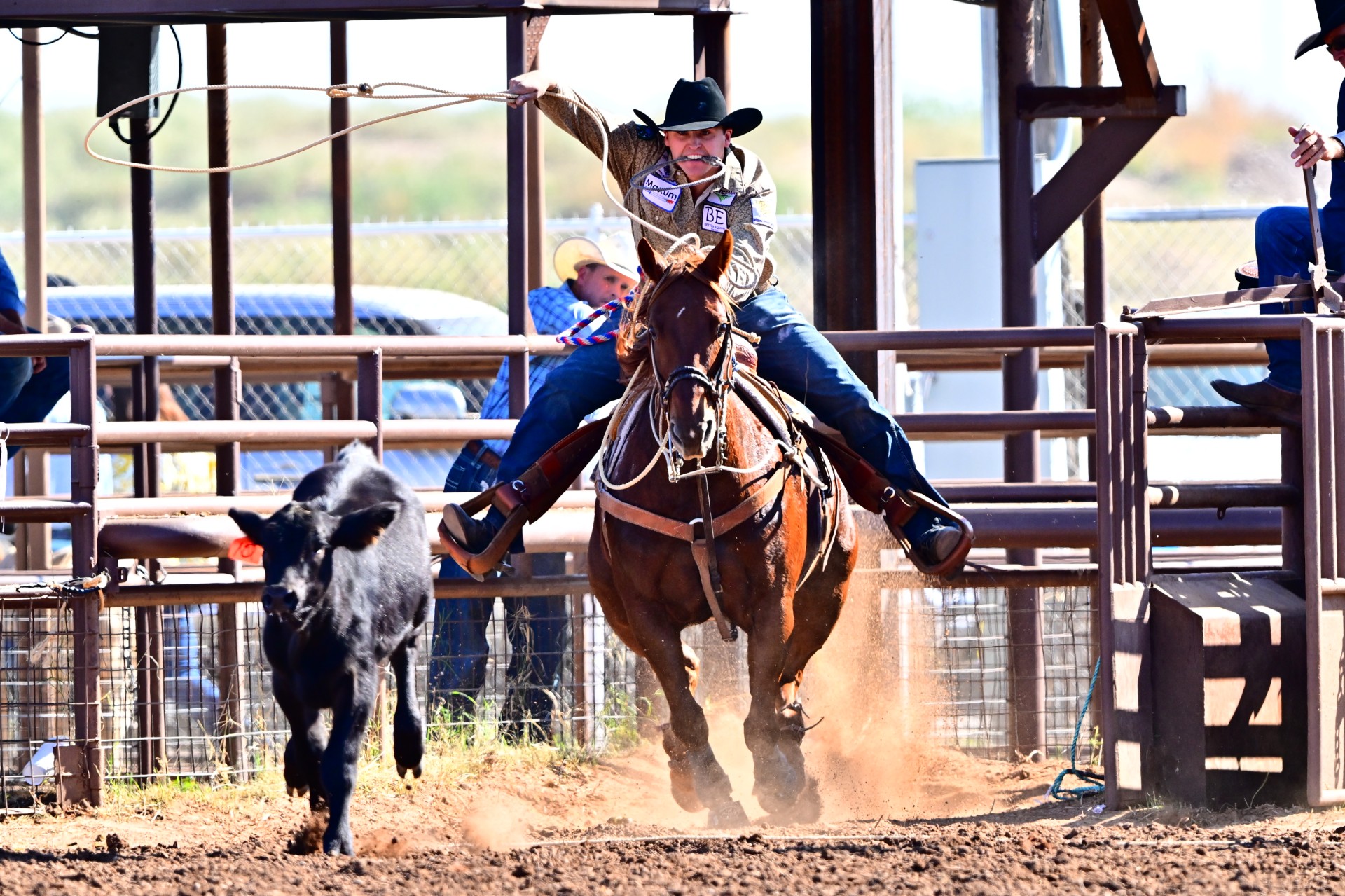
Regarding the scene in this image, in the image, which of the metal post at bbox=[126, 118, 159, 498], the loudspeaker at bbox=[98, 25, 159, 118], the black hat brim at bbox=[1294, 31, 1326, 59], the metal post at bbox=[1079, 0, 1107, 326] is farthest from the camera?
the metal post at bbox=[126, 118, 159, 498]

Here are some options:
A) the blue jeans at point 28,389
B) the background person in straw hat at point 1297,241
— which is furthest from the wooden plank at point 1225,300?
the blue jeans at point 28,389

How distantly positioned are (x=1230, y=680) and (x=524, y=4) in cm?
413

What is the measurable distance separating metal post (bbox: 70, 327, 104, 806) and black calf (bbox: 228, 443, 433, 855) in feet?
4.43

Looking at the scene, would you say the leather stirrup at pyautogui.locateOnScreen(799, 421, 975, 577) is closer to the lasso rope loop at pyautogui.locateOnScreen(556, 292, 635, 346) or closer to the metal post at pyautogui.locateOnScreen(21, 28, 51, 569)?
the lasso rope loop at pyautogui.locateOnScreen(556, 292, 635, 346)

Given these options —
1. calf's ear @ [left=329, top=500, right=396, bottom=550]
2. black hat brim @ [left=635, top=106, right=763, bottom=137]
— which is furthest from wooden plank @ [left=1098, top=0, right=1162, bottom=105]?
calf's ear @ [left=329, top=500, right=396, bottom=550]

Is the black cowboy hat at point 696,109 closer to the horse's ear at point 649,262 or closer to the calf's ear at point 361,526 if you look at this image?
the horse's ear at point 649,262

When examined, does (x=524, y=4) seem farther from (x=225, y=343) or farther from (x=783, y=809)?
(x=783, y=809)

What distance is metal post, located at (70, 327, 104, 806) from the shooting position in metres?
6.94

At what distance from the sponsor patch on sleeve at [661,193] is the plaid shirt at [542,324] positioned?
1814 millimetres

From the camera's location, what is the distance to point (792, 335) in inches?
258

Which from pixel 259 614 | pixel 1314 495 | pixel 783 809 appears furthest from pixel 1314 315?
pixel 259 614

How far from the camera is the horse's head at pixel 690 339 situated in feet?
18.1

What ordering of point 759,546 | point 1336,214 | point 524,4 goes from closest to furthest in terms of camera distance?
point 759,546 < point 1336,214 < point 524,4

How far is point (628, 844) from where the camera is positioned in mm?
5547
